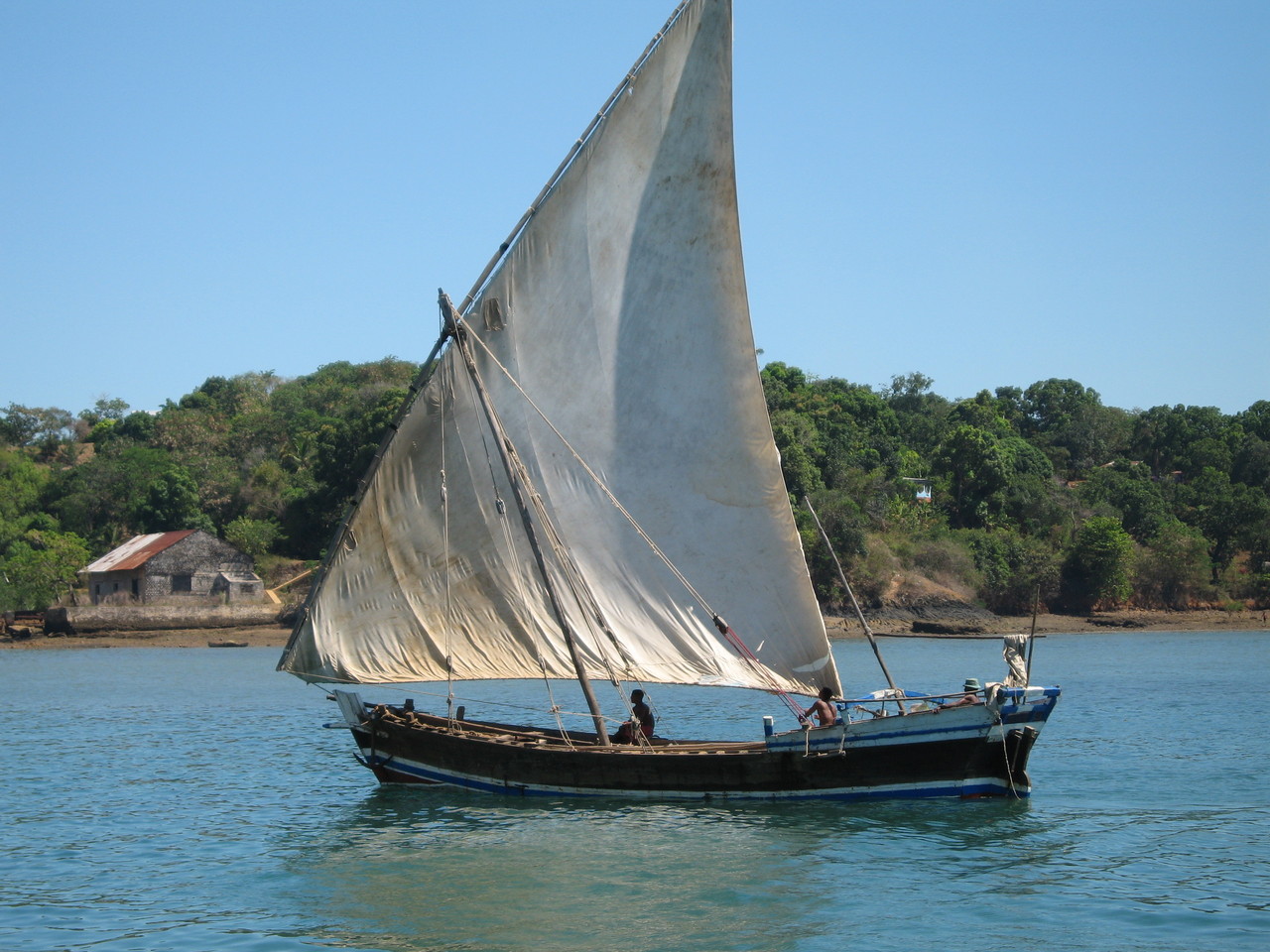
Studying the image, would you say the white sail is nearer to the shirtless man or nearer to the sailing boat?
the sailing boat

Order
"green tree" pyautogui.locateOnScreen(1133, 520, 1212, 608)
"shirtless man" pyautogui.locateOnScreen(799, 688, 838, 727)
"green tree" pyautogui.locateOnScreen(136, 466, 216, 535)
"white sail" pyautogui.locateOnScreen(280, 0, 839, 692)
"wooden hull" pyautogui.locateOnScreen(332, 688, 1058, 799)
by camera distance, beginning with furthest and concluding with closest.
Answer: "green tree" pyautogui.locateOnScreen(136, 466, 216, 535)
"green tree" pyautogui.locateOnScreen(1133, 520, 1212, 608)
"white sail" pyautogui.locateOnScreen(280, 0, 839, 692)
"shirtless man" pyautogui.locateOnScreen(799, 688, 838, 727)
"wooden hull" pyautogui.locateOnScreen(332, 688, 1058, 799)

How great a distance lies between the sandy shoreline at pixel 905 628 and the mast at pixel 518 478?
57144 millimetres

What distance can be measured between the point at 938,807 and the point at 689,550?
6265mm

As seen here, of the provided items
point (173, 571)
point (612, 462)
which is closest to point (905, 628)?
point (173, 571)

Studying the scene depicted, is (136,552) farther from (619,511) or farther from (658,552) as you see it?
(658,552)

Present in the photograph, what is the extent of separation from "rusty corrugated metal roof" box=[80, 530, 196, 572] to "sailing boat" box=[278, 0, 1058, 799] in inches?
2345

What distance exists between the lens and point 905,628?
281 feet

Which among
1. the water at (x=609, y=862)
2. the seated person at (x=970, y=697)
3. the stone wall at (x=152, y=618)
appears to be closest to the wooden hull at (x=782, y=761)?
the seated person at (x=970, y=697)

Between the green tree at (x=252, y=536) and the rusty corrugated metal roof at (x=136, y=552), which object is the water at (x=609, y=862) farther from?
the green tree at (x=252, y=536)

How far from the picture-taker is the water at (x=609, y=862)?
1678 cm

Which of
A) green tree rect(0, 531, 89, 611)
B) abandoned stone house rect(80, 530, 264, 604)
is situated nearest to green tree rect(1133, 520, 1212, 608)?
abandoned stone house rect(80, 530, 264, 604)

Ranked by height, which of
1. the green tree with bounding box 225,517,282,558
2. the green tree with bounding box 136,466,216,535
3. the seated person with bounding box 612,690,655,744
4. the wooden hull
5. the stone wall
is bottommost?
the wooden hull

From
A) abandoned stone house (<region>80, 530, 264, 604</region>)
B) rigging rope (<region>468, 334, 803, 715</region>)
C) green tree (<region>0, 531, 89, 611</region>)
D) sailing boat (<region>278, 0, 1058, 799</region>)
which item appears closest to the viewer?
sailing boat (<region>278, 0, 1058, 799</region>)

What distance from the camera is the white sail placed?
926 inches
